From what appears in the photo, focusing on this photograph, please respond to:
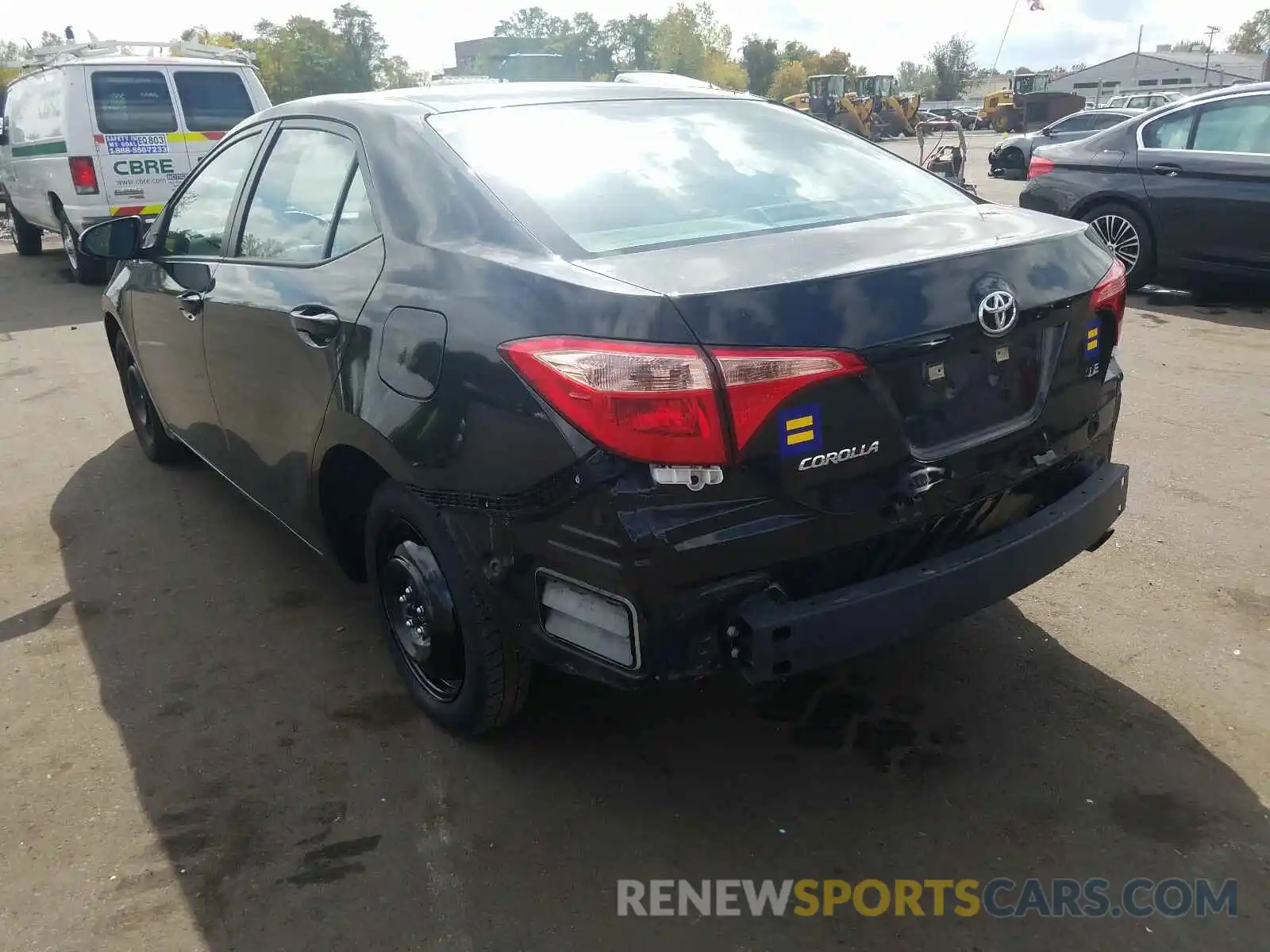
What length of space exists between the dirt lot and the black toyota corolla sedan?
35 centimetres

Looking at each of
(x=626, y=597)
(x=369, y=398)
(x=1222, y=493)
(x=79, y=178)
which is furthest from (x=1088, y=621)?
(x=79, y=178)

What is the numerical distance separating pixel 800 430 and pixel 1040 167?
793 centimetres

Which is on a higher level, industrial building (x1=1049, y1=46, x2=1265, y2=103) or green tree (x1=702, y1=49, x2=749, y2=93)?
green tree (x1=702, y1=49, x2=749, y2=93)

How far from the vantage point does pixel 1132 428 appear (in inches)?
199

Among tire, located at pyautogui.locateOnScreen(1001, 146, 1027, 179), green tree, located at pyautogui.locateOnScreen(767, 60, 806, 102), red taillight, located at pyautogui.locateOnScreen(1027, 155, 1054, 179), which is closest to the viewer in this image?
red taillight, located at pyautogui.locateOnScreen(1027, 155, 1054, 179)

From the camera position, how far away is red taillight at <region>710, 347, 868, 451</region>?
6.49 ft

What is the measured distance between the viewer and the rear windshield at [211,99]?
10375mm

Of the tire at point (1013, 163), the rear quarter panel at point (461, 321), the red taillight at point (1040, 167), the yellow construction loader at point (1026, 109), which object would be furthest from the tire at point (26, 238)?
the yellow construction loader at point (1026, 109)

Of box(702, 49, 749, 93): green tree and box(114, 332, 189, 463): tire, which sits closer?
box(114, 332, 189, 463): tire

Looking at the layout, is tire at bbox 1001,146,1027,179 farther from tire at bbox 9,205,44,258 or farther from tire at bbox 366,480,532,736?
tire at bbox 366,480,532,736

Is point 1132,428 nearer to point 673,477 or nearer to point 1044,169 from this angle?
point 673,477

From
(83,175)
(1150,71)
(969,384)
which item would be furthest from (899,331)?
(1150,71)

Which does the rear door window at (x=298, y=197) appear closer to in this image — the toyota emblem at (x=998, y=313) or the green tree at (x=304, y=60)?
the toyota emblem at (x=998, y=313)

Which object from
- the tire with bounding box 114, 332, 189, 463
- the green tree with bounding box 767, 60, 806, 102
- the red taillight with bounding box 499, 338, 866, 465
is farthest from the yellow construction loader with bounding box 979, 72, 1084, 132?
the red taillight with bounding box 499, 338, 866, 465
